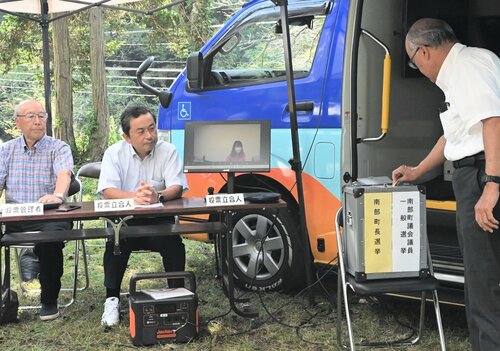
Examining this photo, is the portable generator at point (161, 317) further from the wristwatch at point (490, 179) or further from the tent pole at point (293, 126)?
the wristwatch at point (490, 179)

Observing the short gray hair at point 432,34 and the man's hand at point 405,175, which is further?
the man's hand at point 405,175

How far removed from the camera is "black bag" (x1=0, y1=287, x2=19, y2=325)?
411cm

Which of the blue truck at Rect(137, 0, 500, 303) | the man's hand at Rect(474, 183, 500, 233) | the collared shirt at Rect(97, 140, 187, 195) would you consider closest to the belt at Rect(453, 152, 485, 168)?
the man's hand at Rect(474, 183, 500, 233)

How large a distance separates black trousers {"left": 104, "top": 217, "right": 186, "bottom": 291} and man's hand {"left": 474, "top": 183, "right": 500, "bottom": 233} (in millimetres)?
2053

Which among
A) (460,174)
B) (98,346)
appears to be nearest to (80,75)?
(98,346)

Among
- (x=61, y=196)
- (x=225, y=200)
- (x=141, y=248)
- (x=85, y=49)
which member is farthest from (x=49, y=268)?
(x=85, y=49)

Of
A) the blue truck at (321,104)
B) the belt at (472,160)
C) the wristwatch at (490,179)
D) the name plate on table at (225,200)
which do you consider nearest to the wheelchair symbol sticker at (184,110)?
the blue truck at (321,104)

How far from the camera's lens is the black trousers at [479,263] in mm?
2881

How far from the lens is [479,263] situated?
9.53 feet

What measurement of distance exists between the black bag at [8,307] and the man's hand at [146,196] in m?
0.96

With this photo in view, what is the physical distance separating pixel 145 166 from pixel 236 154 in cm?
62

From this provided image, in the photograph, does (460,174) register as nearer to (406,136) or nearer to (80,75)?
(406,136)

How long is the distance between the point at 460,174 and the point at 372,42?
145 cm

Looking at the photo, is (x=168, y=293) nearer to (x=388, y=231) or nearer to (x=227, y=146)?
(x=227, y=146)
